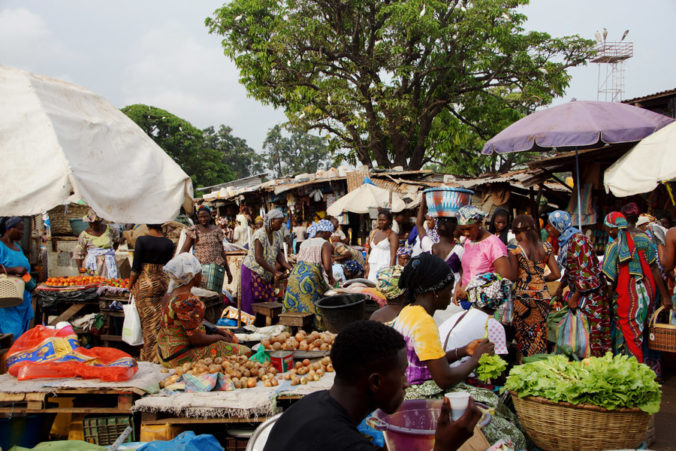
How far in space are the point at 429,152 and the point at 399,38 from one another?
569cm

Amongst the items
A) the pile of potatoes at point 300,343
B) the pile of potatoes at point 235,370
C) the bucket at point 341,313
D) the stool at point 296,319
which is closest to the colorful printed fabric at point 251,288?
the stool at point 296,319

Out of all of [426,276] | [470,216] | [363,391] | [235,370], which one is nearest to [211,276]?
[235,370]

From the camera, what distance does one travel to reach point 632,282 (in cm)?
511

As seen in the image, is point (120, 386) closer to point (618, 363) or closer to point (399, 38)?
point (618, 363)

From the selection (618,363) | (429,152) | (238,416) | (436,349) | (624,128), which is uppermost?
(429,152)

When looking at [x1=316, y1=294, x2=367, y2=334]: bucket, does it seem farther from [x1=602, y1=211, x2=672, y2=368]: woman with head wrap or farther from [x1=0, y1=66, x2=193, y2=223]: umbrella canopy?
[x1=602, y1=211, x2=672, y2=368]: woman with head wrap

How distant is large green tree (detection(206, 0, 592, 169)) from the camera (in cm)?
Result: 1673

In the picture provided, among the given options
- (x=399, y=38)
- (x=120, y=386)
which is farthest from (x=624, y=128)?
(x=399, y=38)

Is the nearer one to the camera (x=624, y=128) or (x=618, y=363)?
(x=618, y=363)

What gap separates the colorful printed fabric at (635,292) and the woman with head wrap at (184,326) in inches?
162

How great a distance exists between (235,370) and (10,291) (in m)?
2.80

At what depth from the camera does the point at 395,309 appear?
3605 millimetres

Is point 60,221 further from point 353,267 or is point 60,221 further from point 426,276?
point 426,276

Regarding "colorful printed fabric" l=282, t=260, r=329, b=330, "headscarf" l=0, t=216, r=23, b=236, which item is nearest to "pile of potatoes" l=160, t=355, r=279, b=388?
"colorful printed fabric" l=282, t=260, r=329, b=330
